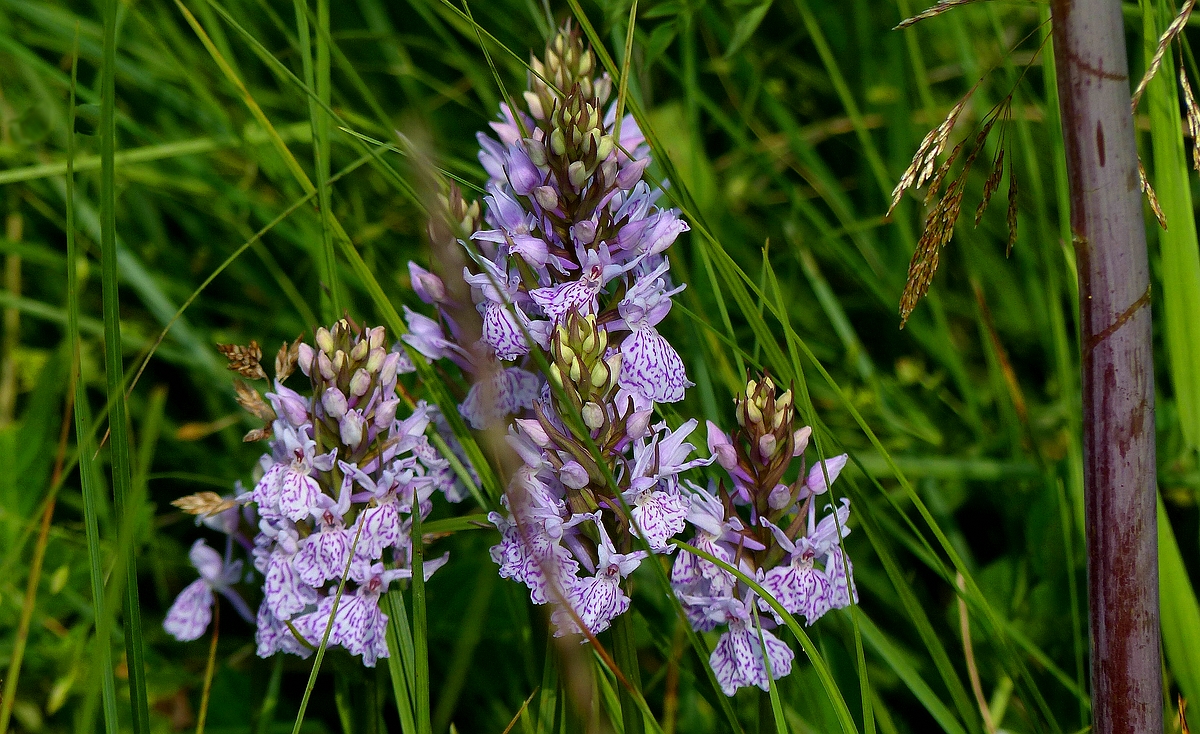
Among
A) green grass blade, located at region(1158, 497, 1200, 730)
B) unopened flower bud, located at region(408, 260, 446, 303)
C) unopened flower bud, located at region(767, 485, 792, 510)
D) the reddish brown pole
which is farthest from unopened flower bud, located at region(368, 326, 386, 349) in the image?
green grass blade, located at region(1158, 497, 1200, 730)

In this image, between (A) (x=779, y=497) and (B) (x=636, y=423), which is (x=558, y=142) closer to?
(B) (x=636, y=423)

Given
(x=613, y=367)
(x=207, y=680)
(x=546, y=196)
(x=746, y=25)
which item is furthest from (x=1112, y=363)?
(x=207, y=680)

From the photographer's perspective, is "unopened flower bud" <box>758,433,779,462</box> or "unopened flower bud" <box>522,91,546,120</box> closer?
"unopened flower bud" <box>758,433,779,462</box>

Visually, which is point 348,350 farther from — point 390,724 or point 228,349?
point 390,724

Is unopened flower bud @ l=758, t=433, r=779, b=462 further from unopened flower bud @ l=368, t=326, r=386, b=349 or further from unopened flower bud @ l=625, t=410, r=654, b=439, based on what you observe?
unopened flower bud @ l=368, t=326, r=386, b=349

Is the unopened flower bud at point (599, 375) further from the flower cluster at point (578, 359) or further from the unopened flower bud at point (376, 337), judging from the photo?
the unopened flower bud at point (376, 337)

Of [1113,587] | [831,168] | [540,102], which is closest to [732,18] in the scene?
[831,168]
